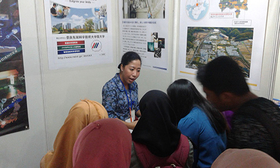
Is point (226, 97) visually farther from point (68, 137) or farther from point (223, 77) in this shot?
point (68, 137)

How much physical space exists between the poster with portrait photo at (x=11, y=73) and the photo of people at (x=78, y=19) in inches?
17.1

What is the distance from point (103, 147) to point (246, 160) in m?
0.52

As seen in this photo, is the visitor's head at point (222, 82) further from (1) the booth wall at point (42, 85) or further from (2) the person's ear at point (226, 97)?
(1) the booth wall at point (42, 85)

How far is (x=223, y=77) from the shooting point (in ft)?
3.92

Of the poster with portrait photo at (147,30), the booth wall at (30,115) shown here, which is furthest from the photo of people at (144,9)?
the booth wall at (30,115)

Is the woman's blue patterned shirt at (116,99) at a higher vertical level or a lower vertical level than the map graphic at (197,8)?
lower

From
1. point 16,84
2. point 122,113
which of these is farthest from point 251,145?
point 16,84

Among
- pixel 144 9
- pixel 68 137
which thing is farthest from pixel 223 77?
pixel 144 9

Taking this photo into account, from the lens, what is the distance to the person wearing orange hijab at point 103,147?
864mm

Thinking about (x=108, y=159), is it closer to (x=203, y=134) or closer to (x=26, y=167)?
(x=203, y=134)

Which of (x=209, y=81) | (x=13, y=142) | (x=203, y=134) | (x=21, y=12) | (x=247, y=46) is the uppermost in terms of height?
(x=21, y=12)

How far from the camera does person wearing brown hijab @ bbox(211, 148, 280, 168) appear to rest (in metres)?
0.56

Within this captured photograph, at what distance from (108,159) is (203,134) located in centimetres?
74

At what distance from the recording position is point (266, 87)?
193 cm
